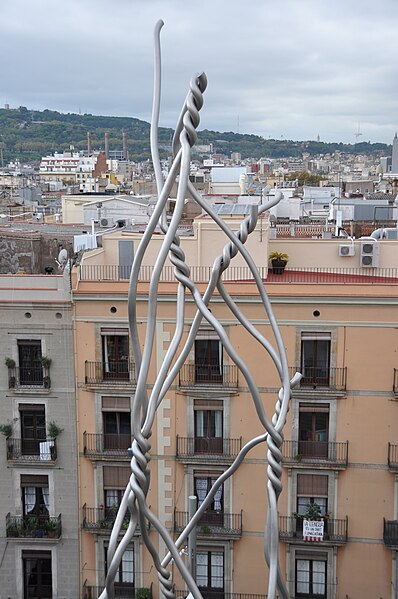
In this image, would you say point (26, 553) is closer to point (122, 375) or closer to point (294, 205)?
point (122, 375)

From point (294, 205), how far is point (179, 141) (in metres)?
27.8

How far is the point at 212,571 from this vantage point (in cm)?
1638

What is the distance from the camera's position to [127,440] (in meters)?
16.1

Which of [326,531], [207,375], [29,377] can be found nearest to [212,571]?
[326,531]

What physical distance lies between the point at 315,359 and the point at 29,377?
6.35m

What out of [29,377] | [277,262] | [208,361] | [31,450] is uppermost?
[277,262]

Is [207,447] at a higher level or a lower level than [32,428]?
lower

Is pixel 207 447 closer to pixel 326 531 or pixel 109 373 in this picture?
pixel 109 373

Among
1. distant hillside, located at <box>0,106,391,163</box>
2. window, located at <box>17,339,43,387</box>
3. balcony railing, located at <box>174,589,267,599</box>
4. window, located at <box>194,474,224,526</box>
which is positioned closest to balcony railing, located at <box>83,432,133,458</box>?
window, located at <box>17,339,43,387</box>

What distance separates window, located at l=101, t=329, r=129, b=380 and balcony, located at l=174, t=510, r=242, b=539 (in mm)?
3372

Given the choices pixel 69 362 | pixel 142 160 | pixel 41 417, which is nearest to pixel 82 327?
pixel 69 362

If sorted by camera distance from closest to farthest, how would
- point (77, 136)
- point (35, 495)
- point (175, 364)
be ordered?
point (175, 364), point (35, 495), point (77, 136)

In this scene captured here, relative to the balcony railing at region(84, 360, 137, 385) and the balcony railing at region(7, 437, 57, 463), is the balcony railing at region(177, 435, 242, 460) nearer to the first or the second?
the balcony railing at region(84, 360, 137, 385)

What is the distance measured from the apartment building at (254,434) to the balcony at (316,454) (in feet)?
0.09
